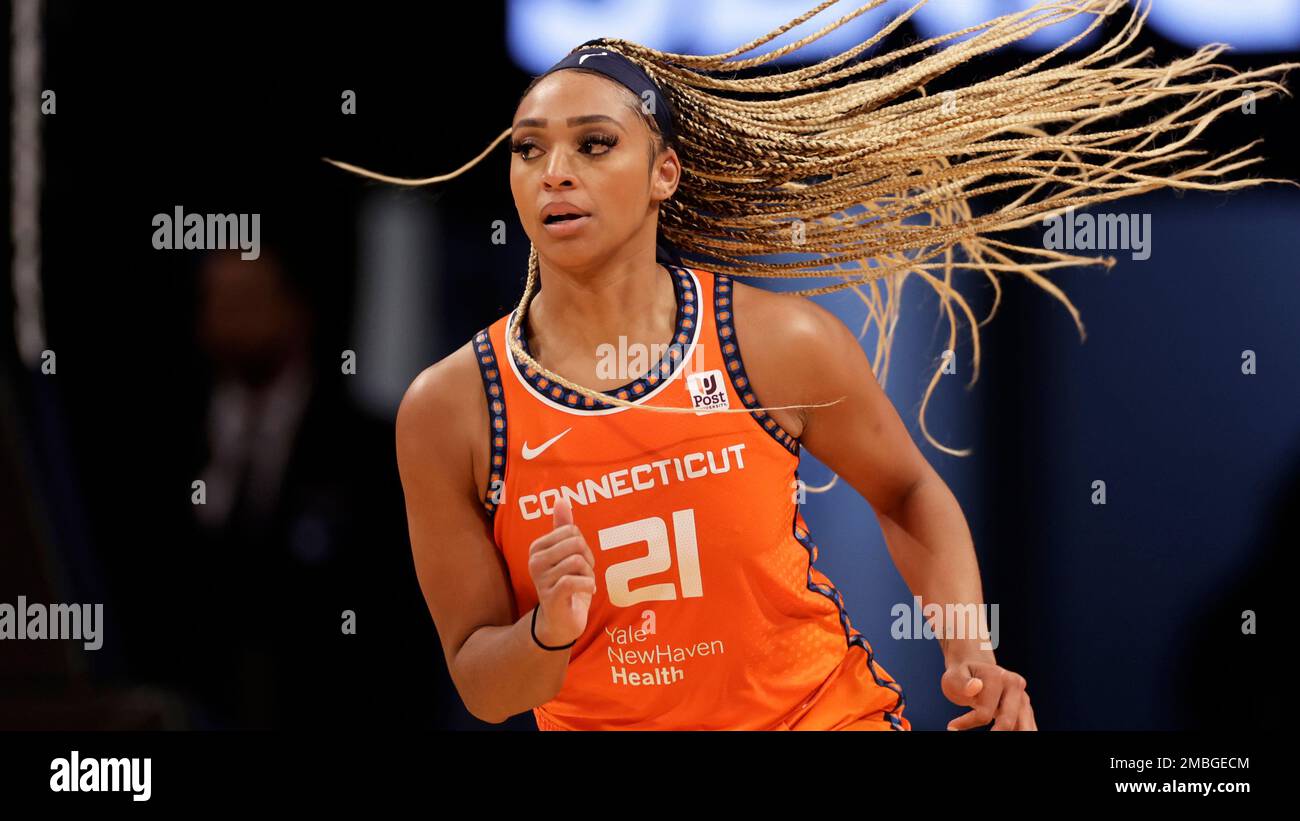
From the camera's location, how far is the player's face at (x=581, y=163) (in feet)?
7.95

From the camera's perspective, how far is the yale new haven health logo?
2.50 metres

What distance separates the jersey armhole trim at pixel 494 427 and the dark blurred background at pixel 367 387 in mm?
392

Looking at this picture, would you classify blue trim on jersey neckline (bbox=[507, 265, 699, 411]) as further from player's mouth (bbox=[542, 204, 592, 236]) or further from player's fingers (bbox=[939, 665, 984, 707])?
player's fingers (bbox=[939, 665, 984, 707])

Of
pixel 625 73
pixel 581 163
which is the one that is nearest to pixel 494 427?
pixel 581 163

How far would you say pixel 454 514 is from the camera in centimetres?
250

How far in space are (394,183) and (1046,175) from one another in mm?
1326

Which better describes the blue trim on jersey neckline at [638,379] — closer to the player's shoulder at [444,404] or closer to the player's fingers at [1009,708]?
the player's shoulder at [444,404]

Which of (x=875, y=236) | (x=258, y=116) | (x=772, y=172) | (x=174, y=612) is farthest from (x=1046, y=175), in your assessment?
(x=174, y=612)

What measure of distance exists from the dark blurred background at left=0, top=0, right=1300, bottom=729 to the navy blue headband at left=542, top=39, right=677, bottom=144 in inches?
12.3

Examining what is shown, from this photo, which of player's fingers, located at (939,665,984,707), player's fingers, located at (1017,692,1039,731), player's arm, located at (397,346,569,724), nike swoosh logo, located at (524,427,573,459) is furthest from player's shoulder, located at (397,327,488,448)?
player's fingers, located at (1017,692,1039,731)

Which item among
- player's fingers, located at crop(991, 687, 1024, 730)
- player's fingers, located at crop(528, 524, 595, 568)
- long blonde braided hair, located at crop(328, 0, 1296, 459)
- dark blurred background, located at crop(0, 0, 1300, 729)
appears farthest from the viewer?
dark blurred background, located at crop(0, 0, 1300, 729)

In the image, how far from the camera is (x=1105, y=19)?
284 cm
